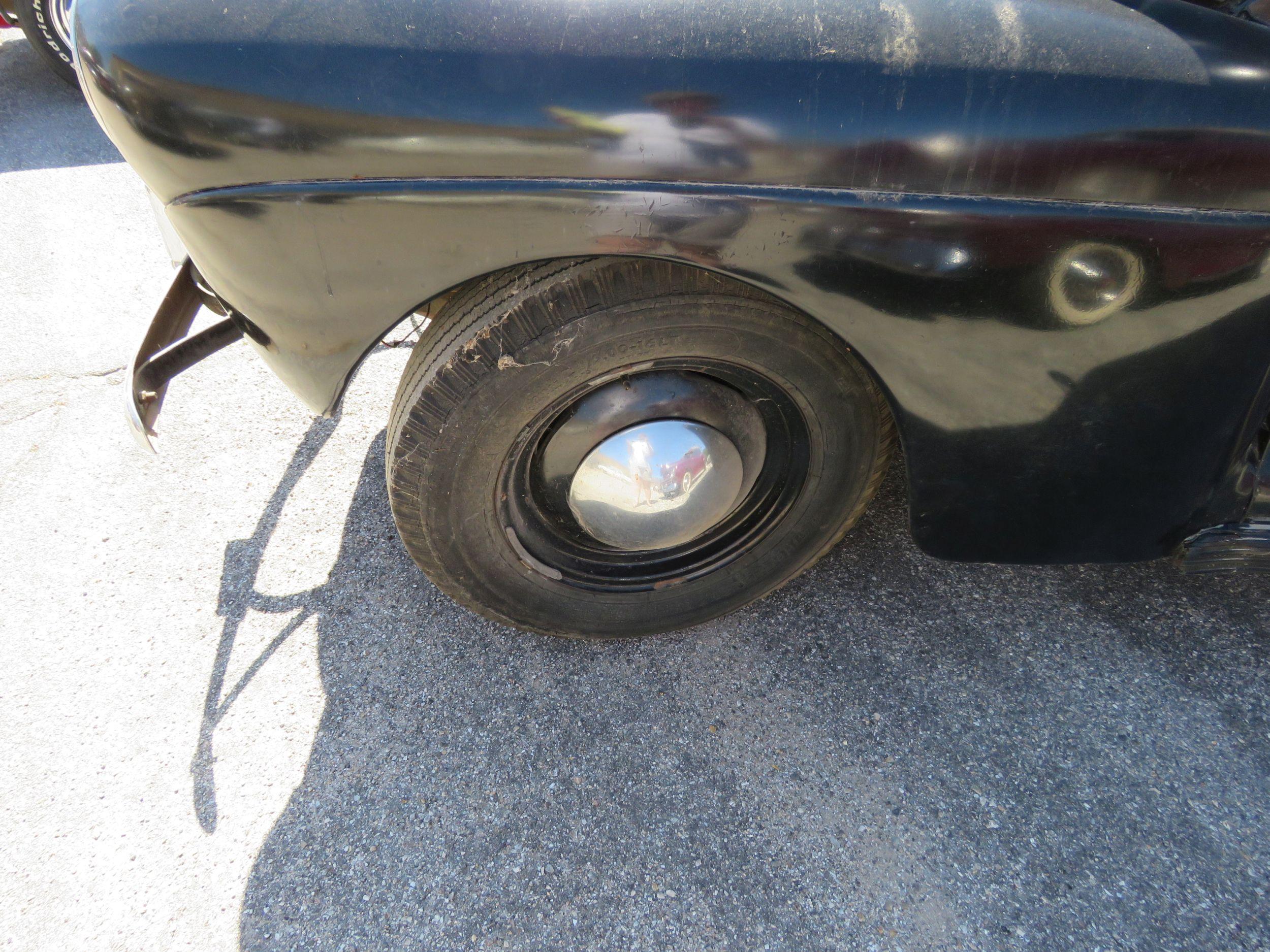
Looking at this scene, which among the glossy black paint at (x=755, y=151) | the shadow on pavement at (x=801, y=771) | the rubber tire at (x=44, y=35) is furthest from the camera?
the rubber tire at (x=44, y=35)

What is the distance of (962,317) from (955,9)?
47 centimetres

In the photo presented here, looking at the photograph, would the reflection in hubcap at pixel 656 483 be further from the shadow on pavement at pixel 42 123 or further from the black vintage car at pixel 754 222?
the shadow on pavement at pixel 42 123

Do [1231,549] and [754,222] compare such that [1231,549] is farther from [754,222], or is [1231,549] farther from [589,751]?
[589,751]

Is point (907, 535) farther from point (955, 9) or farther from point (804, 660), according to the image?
point (955, 9)

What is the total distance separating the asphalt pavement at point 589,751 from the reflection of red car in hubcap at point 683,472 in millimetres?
524

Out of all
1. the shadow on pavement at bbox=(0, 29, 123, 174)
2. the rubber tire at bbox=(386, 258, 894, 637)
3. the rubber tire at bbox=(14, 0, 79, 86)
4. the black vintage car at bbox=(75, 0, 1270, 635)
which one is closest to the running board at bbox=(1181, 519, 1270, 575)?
the black vintage car at bbox=(75, 0, 1270, 635)

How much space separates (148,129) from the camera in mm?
1160

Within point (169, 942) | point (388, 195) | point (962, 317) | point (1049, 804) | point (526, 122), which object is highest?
point (526, 122)

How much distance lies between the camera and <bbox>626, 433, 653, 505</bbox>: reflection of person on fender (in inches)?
61.6

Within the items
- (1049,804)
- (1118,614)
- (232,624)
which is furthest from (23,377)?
(1118,614)

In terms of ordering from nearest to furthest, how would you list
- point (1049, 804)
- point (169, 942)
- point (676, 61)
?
point (676, 61) < point (169, 942) < point (1049, 804)

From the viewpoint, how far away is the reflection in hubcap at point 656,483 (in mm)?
1567

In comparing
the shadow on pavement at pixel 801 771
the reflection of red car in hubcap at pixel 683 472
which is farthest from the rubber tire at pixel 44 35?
the reflection of red car in hubcap at pixel 683 472

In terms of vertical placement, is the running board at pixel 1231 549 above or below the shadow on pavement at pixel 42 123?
above
